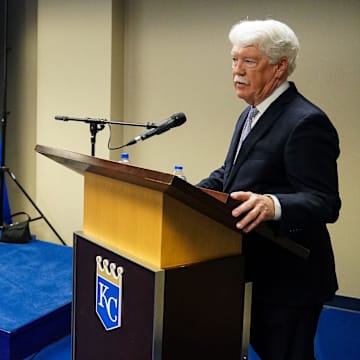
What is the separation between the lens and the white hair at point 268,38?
128 centimetres

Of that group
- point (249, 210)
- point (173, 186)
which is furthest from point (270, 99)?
point (173, 186)

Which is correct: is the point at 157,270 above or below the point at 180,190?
below

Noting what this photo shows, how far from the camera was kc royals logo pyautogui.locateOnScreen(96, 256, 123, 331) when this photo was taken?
3.81 feet

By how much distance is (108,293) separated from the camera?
47.3 inches

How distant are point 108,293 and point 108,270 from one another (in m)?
0.06

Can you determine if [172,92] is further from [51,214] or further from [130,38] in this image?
[51,214]

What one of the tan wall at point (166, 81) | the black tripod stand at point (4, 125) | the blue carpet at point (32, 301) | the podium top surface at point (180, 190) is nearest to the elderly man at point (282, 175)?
the podium top surface at point (180, 190)

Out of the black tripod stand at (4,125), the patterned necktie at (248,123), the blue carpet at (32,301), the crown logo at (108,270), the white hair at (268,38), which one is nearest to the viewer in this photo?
the crown logo at (108,270)

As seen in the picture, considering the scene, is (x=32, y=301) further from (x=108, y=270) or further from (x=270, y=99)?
(x=270, y=99)

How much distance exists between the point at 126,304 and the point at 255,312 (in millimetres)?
460

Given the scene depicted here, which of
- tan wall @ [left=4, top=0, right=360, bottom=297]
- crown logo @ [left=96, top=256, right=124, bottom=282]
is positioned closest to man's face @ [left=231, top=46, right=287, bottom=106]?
crown logo @ [left=96, top=256, right=124, bottom=282]

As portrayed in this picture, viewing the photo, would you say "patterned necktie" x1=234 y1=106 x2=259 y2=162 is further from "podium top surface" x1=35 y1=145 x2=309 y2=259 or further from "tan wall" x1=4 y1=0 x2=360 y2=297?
"tan wall" x1=4 y1=0 x2=360 y2=297

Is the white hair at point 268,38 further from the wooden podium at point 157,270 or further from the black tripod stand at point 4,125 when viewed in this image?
the black tripod stand at point 4,125

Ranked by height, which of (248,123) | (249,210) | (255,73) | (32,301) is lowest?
(32,301)
